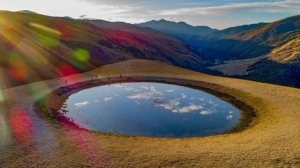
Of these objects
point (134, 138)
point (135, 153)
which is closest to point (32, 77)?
point (134, 138)

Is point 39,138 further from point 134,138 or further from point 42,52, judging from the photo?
point 42,52

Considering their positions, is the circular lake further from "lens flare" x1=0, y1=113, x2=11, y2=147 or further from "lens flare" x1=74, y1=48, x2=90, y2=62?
"lens flare" x1=74, y1=48, x2=90, y2=62

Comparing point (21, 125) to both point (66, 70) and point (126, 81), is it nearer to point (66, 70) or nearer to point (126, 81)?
→ point (126, 81)

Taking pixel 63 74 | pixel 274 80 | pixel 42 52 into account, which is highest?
pixel 42 52

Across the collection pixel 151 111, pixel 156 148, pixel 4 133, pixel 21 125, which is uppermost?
pixel 21 125

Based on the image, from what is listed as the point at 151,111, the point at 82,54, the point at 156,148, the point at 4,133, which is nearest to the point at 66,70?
the point at 82,54

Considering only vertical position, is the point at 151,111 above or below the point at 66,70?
below

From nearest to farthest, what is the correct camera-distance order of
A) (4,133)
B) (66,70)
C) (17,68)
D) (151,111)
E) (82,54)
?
(4,133), (151,111), (17,68), (66,70), (82,54)
